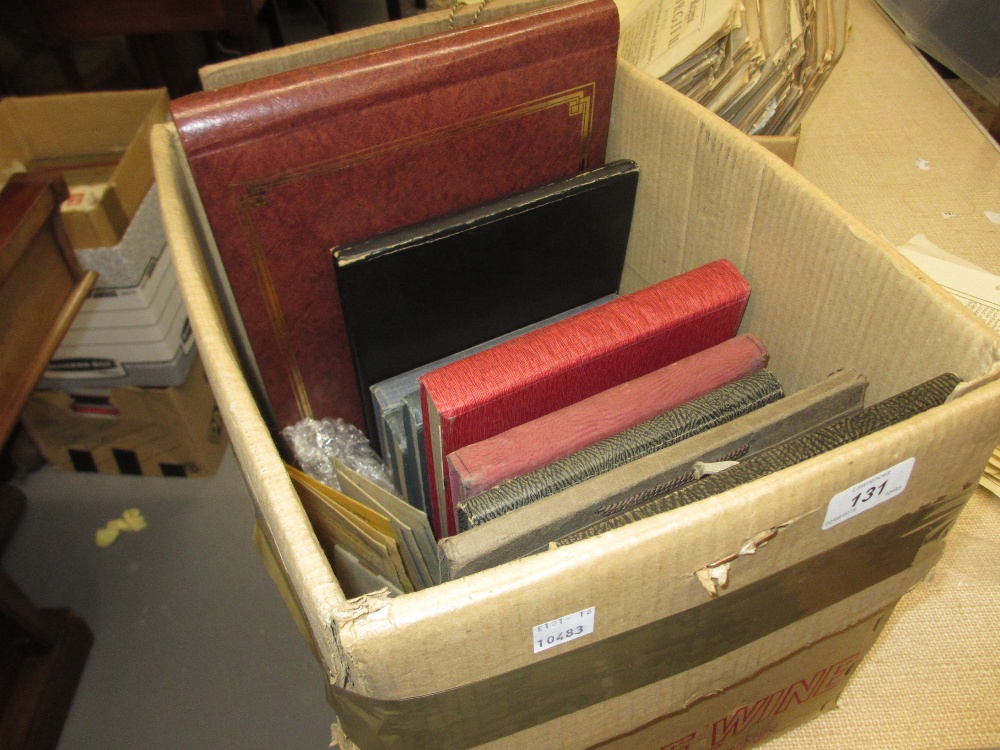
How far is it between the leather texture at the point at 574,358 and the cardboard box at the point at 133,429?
0.92 m

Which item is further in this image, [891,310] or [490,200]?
[490,200]

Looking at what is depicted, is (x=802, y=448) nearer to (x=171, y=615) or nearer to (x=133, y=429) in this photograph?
(x=171, y=615)

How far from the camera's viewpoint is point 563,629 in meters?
0.39

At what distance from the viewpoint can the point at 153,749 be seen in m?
1.16

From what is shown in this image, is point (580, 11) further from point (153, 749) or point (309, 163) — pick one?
point (153, 749)

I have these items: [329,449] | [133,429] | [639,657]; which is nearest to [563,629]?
[639,657]

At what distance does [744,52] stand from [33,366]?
93 cm

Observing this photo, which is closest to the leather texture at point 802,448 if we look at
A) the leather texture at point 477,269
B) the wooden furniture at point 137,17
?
the leather texture at point 477,269

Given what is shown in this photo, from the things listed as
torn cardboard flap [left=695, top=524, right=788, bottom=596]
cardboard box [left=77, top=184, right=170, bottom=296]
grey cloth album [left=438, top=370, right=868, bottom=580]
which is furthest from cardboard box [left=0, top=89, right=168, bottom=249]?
torn cardboard flap [left=695, top=524, right=788, bottom=596]

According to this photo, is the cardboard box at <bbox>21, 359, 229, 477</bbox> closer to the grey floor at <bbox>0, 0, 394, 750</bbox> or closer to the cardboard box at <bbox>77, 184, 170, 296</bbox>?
the grey floor at <bbox>0, 0, 394, 750</bbox>

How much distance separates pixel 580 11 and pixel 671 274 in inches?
11.8

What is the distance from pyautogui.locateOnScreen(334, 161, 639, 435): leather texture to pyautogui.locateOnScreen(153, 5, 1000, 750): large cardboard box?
0.11 metres

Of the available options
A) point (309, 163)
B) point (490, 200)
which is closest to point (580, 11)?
point (490, 200)

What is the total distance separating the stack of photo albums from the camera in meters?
0.54
